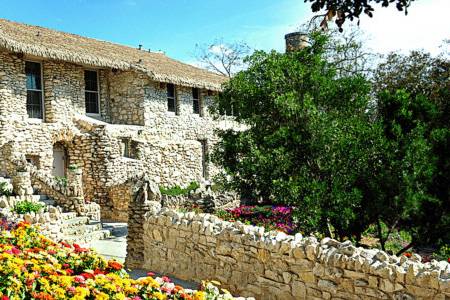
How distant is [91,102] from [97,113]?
0.54 meters

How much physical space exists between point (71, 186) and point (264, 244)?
9.51 m

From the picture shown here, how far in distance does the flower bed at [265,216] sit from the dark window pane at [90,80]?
943 cm

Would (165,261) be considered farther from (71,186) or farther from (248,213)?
(71,186)

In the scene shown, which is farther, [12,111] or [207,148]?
[207,148]

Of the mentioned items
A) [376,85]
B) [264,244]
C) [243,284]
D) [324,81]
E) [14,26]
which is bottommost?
[243,284]

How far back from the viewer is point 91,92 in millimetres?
20562

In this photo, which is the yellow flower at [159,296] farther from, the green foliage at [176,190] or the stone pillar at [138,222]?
the green foliage at [176,190]

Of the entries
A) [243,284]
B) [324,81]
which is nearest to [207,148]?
[324,81]

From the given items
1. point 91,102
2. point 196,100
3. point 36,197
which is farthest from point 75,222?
point 196,100

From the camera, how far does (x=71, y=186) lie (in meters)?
14.9

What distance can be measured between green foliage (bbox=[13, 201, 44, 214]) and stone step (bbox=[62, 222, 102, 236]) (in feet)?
3.10

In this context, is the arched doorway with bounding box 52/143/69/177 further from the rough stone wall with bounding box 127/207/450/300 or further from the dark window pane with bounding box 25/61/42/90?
the rough stone wall with bounding box 127/207/450/300

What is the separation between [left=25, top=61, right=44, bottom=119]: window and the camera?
58.6ft

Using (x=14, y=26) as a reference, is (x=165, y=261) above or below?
below
